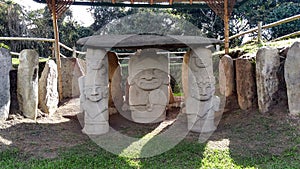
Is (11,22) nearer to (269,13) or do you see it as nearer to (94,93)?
(94,93)

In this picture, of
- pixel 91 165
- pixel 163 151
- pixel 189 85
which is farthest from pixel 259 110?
pixel 91 165

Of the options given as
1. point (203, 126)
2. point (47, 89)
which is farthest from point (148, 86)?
point (47, 89)

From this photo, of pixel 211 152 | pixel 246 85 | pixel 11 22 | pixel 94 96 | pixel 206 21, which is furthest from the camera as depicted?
pixel 206 21

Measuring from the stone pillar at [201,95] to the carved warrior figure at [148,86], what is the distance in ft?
3.39

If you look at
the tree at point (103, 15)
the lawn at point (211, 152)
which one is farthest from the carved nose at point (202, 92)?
the tree at point (103, 15)

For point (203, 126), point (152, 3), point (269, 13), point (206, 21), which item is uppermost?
point (269, 13)

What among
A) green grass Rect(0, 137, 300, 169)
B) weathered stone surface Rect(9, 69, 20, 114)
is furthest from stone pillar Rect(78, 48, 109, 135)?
weathered stone surface Rect(9, 69, 20, 114)

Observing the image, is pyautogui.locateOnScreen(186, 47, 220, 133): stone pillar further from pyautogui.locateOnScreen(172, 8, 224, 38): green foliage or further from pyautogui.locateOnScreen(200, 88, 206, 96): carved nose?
pyautogui.locateOnScreen(172, 8, 224, 38): green foliage

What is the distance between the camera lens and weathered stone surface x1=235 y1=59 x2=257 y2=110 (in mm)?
6230

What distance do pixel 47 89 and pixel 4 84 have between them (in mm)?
1250

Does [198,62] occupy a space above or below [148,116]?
above

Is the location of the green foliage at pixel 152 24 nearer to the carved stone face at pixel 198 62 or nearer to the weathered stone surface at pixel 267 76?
the carved stone face at pixel 198 62

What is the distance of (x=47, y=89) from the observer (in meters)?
6.79

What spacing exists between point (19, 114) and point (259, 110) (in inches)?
188
